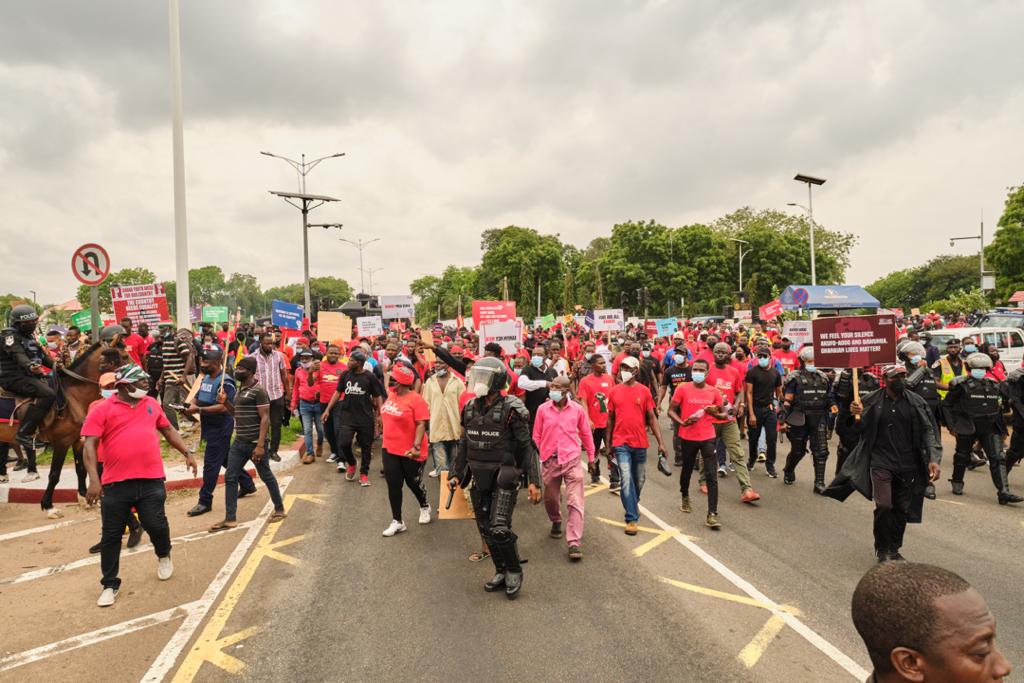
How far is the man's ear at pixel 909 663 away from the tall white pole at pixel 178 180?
1334 centimetres

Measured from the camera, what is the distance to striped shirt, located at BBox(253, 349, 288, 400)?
10250mm

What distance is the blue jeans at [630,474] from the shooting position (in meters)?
7.11

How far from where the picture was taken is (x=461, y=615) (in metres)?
4.98

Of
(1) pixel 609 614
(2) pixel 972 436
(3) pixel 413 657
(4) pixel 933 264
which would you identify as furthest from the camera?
(4) pixel 933 264

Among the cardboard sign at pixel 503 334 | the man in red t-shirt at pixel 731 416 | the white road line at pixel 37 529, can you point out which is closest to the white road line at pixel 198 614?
the white road line at pixel 37 529

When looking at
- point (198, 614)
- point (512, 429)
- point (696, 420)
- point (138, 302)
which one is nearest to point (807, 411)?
point (696, 420)

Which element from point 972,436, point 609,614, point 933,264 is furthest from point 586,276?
point 609,614

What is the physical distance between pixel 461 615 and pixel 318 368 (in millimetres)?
7085

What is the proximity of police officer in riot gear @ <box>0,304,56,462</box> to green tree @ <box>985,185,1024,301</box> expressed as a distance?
42.9 m

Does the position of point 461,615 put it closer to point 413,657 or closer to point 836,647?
point 413,657

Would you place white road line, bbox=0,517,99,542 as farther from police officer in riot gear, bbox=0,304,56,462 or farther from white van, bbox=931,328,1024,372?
white van, bbox=931,328,1024,372

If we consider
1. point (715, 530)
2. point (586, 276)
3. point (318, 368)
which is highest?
point (586, 276)

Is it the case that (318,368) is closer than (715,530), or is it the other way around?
(715,530)

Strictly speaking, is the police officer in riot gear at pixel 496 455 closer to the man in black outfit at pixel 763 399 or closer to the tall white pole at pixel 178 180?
the man in black outfit at pixel 763 399
